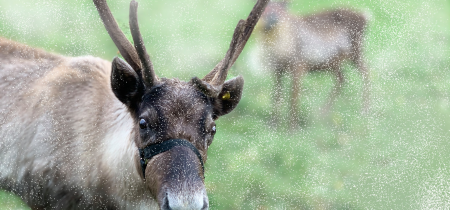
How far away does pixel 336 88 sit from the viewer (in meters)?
8.24

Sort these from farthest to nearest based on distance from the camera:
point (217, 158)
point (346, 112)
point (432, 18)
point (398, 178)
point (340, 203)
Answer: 1. point (432, 18)
2. point (346, 112)
3. point (398, 178)
4. point (217, 158)
5. point (340, 203)

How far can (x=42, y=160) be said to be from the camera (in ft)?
13.3

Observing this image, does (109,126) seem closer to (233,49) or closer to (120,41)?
(120,41)

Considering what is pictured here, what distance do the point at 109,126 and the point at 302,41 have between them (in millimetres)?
4217

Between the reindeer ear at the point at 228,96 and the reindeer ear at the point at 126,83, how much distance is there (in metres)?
0.56

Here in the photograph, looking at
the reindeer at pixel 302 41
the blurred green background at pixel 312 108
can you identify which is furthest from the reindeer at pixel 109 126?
the reindeer at pixel 302 41

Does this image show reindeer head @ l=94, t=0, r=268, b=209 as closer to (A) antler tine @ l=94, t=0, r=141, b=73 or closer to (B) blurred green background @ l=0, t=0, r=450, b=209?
(A) antler tine @ l=94, t=0, r=141, b=73

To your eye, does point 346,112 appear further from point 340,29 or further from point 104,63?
point 104,63

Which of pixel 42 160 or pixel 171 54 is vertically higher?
pixel 42 160

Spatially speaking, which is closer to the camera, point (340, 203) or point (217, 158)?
point (340, 203)

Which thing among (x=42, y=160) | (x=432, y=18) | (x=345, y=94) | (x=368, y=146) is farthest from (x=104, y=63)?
(x=432, y=18)

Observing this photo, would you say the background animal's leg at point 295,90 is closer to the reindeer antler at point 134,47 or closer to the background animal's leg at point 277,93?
the background animal's leg at point 277,93

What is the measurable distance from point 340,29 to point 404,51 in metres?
2.76

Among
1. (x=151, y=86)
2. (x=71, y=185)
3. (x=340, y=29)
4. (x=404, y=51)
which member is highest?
(x=151, y=86)
